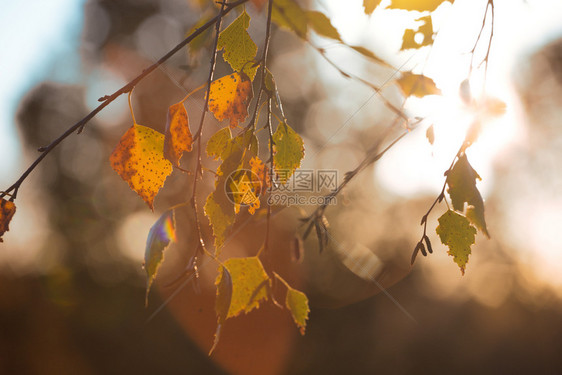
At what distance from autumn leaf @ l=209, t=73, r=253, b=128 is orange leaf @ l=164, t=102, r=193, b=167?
7cm

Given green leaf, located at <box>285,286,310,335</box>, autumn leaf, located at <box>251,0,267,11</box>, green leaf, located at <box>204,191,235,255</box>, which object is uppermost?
autumn leaf, located at <box>251,0,267,11</box>

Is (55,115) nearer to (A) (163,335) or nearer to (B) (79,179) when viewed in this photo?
(B) (79,179)

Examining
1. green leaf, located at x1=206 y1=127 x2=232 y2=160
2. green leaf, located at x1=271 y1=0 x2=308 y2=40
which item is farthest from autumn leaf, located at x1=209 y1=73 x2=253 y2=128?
green leaf, located at x1=271 y1=0 x2=308 y2=40

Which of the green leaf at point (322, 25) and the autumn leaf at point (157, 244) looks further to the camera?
the green leaf at point (322, 25)

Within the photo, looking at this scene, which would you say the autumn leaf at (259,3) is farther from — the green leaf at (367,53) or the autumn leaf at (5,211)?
the autumn leaf at (5,211)

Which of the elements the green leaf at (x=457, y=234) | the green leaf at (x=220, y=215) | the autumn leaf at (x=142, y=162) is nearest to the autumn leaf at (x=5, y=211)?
the autumn leaf at (x=142, y=162)

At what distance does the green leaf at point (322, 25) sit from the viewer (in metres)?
0.64

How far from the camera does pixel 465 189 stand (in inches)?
22.4

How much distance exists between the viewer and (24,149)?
11.7 meters

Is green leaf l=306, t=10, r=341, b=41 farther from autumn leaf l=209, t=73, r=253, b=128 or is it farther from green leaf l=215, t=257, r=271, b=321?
green leaf l=215, t=257, r=271, b=321

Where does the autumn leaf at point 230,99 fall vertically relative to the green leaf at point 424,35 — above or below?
above

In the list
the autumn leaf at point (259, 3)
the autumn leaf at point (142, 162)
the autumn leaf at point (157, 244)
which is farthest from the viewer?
the autumn leaf at point (259, 3)

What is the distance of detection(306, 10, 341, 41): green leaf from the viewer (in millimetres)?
636

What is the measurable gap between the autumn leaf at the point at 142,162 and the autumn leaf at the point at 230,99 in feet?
Result: 0.31
